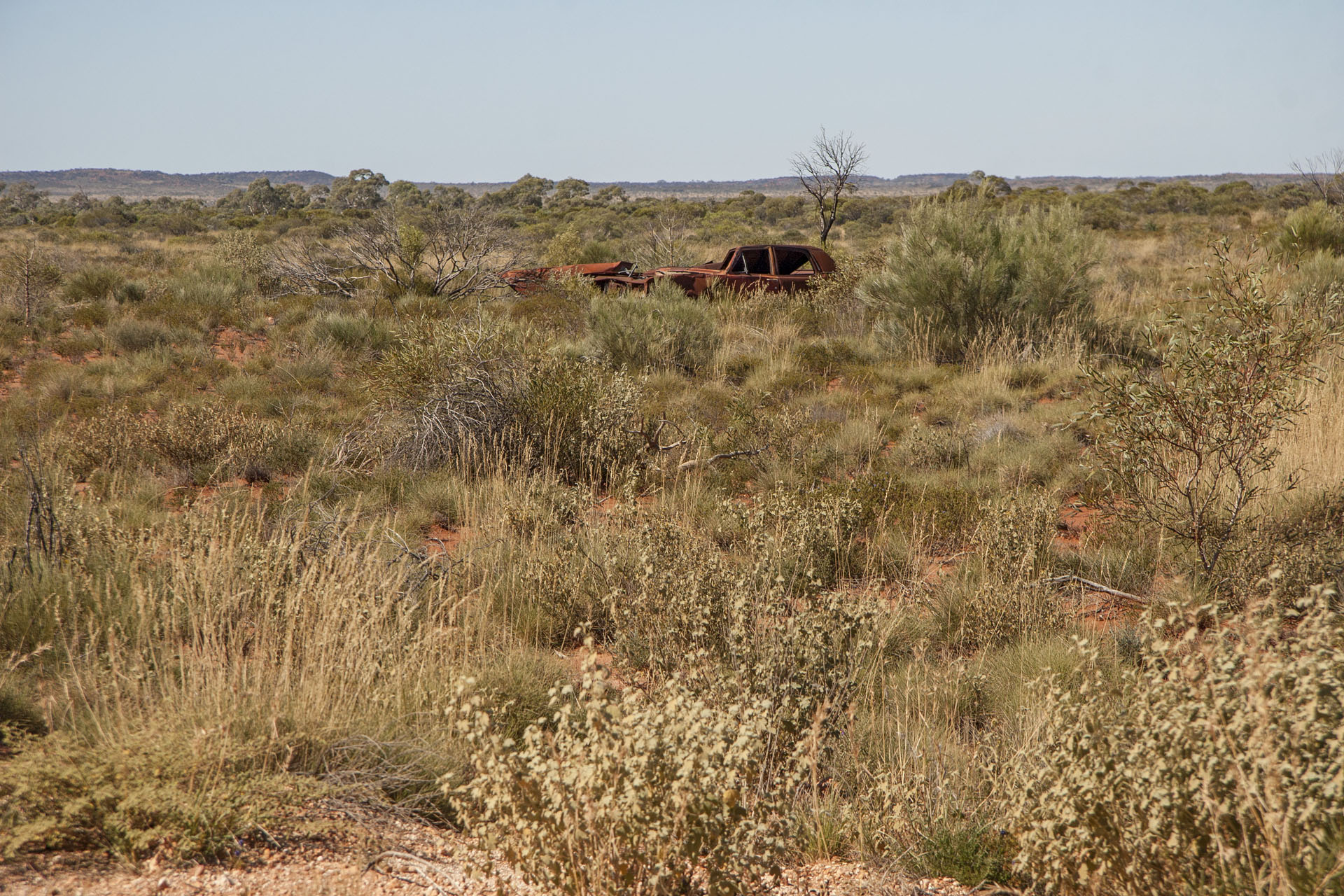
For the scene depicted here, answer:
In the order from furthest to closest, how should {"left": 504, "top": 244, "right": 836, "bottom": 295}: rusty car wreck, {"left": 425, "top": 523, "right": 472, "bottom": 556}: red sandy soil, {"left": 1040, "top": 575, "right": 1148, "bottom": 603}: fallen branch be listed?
{"left": 504, "top": 244, "right": 836, "bottom": 295}: rusty car wreck
{"left": 425, "top": 523, "right": 472, "bottom": 556}: red sandy soil
{"left": 1040, "top": 575, "right": 1148, "bottom": 603}: fallen branch

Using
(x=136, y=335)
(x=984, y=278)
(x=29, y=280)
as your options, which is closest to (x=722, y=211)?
(x=29, y=280)

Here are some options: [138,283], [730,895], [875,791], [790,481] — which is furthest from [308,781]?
[138,283]

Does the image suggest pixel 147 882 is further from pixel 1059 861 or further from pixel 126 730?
pixel 1059 861

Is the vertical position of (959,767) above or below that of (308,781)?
below

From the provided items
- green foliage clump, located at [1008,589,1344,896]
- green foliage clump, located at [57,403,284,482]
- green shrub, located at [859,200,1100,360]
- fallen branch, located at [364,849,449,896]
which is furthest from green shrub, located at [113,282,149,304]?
green foliage clump, located at [1008,589,1344,896]

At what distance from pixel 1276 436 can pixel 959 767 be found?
4087 mm

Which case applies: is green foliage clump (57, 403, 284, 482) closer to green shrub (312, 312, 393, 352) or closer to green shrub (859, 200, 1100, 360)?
green shrub (312, 312, 393, 352)

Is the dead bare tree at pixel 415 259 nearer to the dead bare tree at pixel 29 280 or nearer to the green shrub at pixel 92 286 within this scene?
the green shrub at pixel 92 286

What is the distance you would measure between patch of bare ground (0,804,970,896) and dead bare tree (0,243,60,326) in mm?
12687

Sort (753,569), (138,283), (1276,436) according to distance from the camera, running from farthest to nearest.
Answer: (138,283) < (1276,436) < (753,569)

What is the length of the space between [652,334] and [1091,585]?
6.62 m

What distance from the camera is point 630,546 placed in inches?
181

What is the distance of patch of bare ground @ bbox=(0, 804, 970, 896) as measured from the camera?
2.25 meters

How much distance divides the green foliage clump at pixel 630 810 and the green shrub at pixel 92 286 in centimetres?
1509
